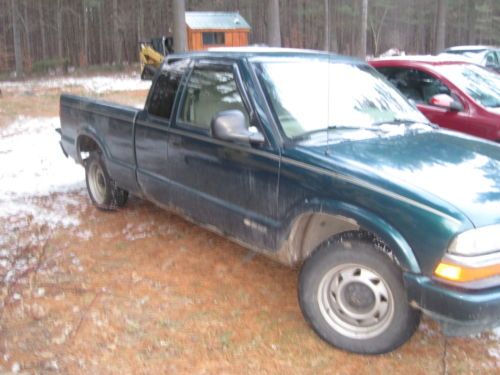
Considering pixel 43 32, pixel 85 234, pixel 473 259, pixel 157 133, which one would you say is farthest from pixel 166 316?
pixel 43 32

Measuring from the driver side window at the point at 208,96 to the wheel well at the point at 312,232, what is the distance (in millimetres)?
934

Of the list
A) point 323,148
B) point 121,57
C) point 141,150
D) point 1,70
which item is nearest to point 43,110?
point 141,150

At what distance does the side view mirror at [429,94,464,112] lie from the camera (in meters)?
5.86

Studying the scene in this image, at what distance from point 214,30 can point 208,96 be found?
2733 cm

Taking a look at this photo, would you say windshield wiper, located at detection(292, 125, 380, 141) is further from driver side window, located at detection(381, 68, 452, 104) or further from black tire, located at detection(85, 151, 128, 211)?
driver side window, located at detection(381, 68, 452, 104)

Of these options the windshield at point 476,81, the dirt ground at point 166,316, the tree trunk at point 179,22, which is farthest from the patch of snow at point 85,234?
the tree trunk at point 179,22

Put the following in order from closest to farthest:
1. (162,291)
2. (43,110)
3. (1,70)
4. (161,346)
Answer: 1. (161,346)
2. (162,291)
3. (43,110)
4. (1,70)

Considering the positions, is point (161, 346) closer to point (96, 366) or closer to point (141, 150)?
point (96, 366)

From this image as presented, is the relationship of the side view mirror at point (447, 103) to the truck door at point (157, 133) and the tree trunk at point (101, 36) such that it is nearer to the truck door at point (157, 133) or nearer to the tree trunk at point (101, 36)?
the truck door at point (157, 133)

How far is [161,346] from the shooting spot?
321 centimetres

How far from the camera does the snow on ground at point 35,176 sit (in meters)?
5.66

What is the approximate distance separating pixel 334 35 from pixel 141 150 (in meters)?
41.0

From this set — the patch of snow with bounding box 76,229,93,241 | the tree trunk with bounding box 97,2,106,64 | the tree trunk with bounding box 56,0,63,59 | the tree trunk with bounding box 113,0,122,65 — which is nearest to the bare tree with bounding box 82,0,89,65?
the tree trunk with bounding box 97,2,106,64

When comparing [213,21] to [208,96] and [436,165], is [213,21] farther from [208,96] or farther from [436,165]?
[436,165]
